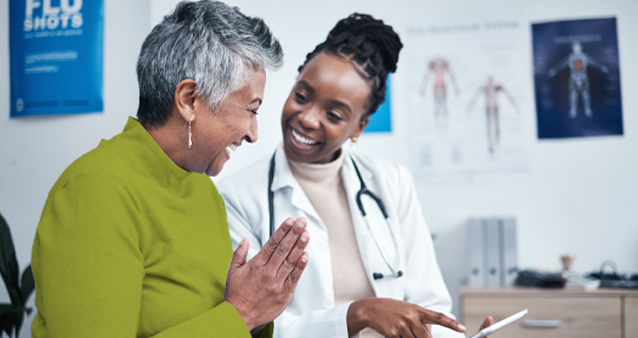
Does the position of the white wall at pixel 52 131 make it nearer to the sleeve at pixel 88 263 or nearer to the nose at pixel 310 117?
the nose at pixel 310 117

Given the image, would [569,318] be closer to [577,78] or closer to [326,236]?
[577,78]

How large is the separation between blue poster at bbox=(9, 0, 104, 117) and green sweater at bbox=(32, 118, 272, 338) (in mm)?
944

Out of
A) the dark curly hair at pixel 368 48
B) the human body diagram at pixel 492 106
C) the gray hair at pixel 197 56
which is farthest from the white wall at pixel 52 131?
the human body diagram at pixel 492 106

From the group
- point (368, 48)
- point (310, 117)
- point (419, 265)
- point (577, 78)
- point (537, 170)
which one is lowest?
point (419, 265)

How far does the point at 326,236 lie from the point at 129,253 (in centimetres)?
75

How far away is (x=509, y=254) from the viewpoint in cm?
244

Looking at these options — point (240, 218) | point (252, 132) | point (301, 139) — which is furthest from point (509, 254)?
point (252, 132)

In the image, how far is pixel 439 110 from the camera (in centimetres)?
279

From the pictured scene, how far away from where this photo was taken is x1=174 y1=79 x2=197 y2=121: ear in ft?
2.91

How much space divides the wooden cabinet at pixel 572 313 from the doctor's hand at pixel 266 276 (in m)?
1.73

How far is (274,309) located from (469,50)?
230 cm

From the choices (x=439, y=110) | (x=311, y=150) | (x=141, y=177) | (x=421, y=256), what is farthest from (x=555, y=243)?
(x=141, y=177)

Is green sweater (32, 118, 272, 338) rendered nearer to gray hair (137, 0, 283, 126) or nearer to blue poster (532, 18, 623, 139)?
gray hair (137, 0, 283, 126)

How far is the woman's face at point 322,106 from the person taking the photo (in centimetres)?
142
